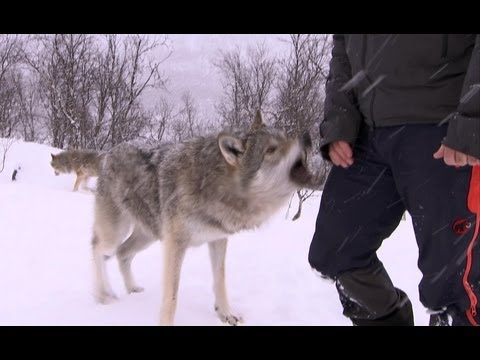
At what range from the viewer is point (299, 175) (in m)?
2.67

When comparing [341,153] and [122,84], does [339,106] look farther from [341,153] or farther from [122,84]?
[122,84]

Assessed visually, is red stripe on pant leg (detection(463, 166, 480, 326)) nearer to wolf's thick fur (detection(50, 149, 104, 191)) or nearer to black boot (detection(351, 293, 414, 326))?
black boot (detection(351, 293, 414, 326))

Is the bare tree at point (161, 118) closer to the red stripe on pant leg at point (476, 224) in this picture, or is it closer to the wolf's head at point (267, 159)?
the wolf's head at point (267, 159)

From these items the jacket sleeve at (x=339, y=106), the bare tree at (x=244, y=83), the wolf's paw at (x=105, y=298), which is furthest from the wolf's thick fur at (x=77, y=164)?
the jacket sleeve at (x=339, y=106)

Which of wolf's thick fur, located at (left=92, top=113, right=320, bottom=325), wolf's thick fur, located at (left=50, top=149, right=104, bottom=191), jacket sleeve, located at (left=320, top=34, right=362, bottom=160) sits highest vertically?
jacket sleeve, located at (left=320, top=34, right=362, bottom=160)

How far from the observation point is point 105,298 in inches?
130

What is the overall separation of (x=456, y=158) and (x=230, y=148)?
1438 millimetres

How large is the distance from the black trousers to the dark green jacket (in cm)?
8

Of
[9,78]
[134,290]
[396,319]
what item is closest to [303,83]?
[134,290]

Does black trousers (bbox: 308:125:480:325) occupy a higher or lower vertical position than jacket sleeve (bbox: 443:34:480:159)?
lower

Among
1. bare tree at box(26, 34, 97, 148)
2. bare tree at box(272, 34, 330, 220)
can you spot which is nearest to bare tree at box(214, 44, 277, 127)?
bare tree at box(272, 34, 330, 220)

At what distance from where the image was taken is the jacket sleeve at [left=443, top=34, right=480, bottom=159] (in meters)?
1.43

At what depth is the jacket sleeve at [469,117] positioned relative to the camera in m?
1.43

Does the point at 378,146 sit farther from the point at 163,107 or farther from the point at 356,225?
the point at 163,107
